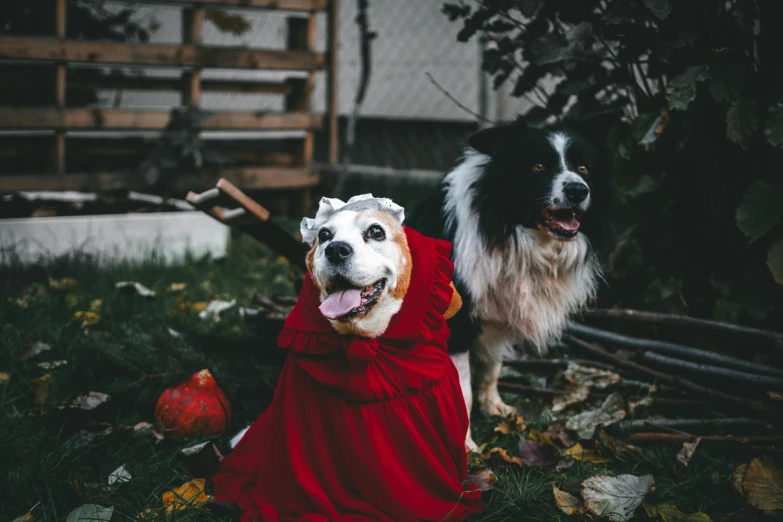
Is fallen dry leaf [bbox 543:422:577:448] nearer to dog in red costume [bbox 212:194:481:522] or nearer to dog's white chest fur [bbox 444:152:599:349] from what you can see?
dog's white chest fur [bbox 444:152:599:349]

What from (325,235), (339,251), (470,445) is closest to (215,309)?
(470,445)

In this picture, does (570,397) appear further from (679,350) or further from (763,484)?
(763,484)

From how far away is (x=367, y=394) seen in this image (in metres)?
1.89

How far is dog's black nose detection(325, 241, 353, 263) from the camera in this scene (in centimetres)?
173

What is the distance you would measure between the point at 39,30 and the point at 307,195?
7.90ft

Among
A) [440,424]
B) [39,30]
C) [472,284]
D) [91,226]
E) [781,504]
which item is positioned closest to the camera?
[781,504]

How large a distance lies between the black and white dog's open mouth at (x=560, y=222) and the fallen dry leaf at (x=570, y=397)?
0.70 meters

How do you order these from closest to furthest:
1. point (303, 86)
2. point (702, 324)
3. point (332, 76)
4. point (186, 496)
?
point (186, 496) < point (702, 324) < point (303, 86) < point (332, 76)

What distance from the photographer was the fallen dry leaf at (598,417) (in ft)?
8.18

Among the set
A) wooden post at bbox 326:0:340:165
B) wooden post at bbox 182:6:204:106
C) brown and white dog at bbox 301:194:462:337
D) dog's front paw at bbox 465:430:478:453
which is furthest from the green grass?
wooden post at bbox 326:0:340:165

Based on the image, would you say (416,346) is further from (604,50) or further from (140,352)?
(604,50)

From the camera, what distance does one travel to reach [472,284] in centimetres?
249

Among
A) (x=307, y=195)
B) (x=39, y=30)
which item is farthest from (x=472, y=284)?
(x=39, y=30)

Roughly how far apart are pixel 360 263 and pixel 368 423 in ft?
1.50
